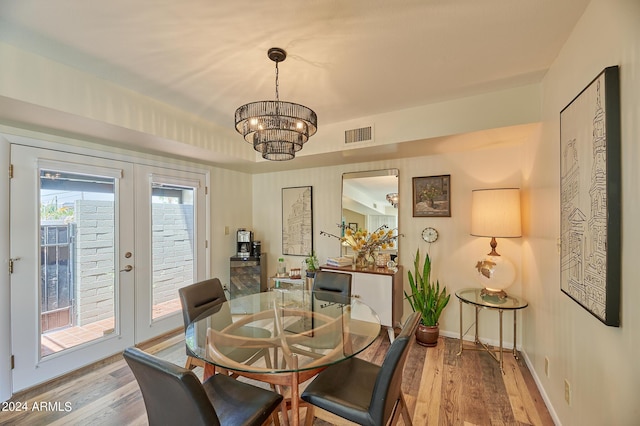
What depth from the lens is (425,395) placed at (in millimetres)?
2111

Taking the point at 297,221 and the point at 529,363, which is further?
the point at 297,221

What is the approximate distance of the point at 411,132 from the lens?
2.62 metres

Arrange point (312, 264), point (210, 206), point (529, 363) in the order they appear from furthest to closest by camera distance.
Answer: point (210, 206) < point (312, 264) < point (529, 363)

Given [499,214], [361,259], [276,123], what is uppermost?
[276,123]

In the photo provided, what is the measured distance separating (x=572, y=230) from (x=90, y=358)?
13.2ft

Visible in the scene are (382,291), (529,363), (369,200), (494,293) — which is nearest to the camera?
(529,363)

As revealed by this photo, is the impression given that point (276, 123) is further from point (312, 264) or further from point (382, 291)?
point (312, 264)

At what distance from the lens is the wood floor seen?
1.87 metres

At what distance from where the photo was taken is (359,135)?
114 inches

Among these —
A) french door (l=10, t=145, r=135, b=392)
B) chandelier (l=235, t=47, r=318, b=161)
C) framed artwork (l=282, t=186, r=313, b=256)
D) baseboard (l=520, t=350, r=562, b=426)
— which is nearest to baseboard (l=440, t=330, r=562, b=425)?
baseboard (l=520, t=350, r=562, b=426)

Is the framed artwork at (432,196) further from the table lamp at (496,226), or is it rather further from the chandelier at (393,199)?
the table lamp at (496,226)

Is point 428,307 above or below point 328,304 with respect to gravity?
below

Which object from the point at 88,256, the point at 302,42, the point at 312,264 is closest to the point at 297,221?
the point at 312,264

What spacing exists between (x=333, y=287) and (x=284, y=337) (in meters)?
0.89
